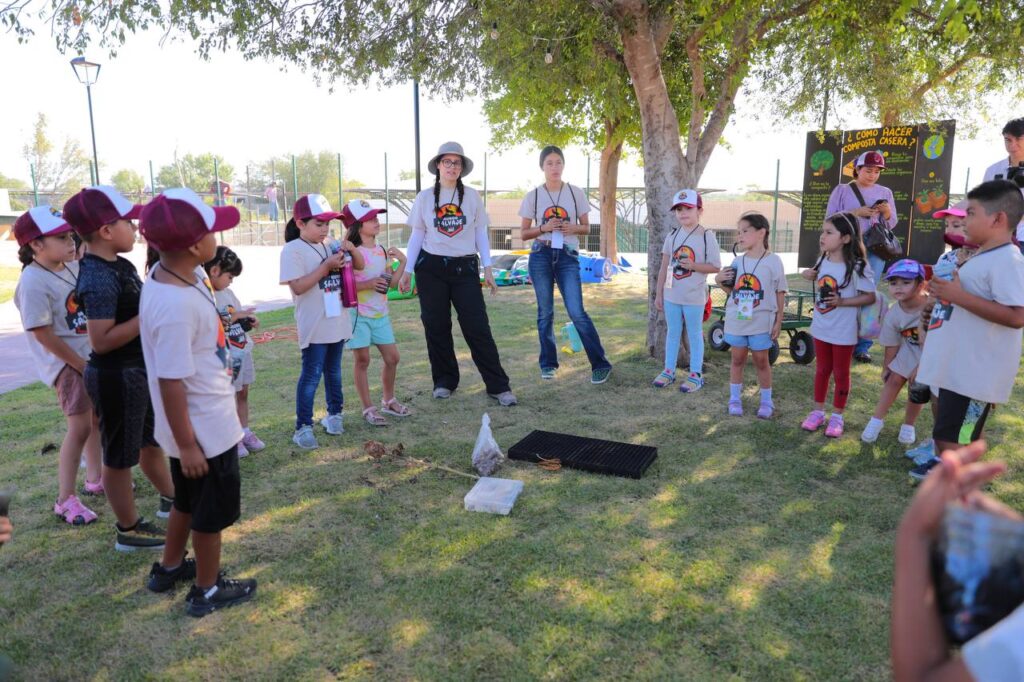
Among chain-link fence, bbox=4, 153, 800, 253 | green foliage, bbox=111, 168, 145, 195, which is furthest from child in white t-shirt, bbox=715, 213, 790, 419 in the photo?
green foliage, bbox=111, 168, 145, 195

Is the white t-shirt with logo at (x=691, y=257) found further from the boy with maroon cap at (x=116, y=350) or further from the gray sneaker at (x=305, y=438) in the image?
the boy with maroon cap at (x=116, y=350)

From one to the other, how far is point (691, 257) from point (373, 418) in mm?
3044

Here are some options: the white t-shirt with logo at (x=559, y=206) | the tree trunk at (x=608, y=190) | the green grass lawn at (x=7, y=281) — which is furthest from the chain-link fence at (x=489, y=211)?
the white t-shirt with logo at (x=559, y=206)

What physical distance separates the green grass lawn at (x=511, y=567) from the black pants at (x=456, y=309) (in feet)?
2.57

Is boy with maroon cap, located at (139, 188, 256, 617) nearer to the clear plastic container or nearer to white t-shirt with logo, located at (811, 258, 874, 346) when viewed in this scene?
the clear plastic container

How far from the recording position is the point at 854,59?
9.14 metres

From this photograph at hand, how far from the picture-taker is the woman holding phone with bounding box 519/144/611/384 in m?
6.25

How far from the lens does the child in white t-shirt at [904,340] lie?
4531 mm

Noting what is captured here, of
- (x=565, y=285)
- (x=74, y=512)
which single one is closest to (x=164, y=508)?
(x=74, y=512)

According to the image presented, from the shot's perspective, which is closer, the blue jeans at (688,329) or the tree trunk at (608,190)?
the blue jeans at (688,329)

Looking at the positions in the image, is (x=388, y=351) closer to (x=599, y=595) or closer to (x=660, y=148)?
(x=599, y=595)

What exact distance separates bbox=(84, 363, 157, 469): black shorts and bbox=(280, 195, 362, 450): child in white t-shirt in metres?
1.48

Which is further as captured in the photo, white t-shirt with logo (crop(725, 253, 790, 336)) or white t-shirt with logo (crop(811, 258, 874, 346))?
white t-shirt with logo (crop(725, 253, 790, 336))

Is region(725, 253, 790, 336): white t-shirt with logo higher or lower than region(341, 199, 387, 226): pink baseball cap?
lower
